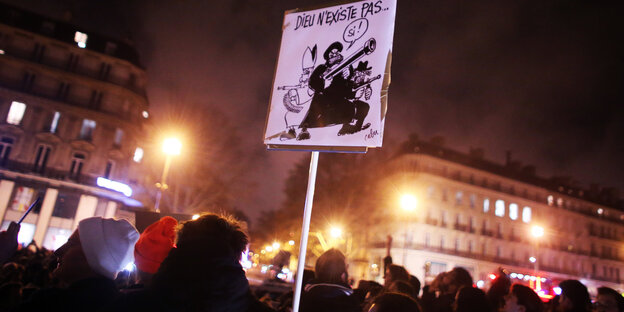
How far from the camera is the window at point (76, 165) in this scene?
113 ft

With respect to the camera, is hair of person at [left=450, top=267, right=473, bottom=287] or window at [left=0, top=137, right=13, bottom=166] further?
window at [left=0, top=137, right=13, bottom=166]

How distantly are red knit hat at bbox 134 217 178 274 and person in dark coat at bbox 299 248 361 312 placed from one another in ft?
5.31

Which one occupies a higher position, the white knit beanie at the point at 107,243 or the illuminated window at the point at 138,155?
the illuminated window at the point at 138,155

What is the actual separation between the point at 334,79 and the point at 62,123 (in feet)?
127

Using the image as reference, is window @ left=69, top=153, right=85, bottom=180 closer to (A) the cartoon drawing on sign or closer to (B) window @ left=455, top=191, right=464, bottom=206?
(A) the cartoon drawing on sign

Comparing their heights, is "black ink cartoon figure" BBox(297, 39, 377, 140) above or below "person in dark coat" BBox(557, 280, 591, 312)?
above

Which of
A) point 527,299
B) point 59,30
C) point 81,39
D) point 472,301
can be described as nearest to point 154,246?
point 472,301

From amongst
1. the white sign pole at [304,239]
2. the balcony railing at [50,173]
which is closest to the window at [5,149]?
the balcony railing at [50,173]

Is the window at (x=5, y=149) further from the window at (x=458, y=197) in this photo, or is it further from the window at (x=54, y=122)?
the window at (x=458, y=197)

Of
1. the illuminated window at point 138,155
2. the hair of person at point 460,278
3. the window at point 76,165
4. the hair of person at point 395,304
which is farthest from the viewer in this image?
the illuminated window at point 138,155

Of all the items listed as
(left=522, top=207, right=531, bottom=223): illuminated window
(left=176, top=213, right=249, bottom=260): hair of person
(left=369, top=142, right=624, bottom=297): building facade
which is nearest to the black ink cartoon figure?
(left=176, top=213, right=249, bottom=260): hair of person

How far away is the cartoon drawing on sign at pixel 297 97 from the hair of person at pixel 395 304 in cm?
172

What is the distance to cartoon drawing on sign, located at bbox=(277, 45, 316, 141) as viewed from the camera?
153 inches

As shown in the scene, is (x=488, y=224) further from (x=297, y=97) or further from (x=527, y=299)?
(x=297, y=97)
